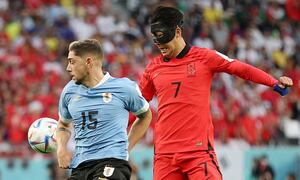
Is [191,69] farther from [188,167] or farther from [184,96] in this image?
[188,167]

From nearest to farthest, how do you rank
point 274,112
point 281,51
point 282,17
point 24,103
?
point 24,103 < point 274,112 < point 281,51 < point 282,17

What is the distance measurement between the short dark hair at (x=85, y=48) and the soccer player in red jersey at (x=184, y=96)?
919mm

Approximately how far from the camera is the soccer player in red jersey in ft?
27.5

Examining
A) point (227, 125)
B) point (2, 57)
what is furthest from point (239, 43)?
point (2, 57)

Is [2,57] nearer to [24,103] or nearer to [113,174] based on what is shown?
[24,103]

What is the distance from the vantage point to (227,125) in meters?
17.8

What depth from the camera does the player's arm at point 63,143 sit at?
7523 millimetres

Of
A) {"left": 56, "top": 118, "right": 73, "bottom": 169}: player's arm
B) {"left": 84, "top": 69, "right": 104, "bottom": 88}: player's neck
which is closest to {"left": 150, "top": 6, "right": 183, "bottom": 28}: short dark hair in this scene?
{"left": 84, "top": 69, "right": 104, "bottom": 88}: player's neck

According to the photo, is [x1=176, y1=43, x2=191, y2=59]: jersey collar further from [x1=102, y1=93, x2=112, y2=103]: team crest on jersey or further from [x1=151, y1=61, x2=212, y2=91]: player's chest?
[x1=102, y1=93, x2=112, y2=103]: team crest on jersey

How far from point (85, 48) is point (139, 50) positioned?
12.8 metres

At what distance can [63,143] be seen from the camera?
7828mm

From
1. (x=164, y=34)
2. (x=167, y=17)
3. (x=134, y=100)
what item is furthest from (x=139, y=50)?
(x=134, y=100)

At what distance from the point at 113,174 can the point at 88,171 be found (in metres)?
0.23

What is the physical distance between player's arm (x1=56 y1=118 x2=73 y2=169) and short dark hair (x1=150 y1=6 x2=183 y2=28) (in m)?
1.40
